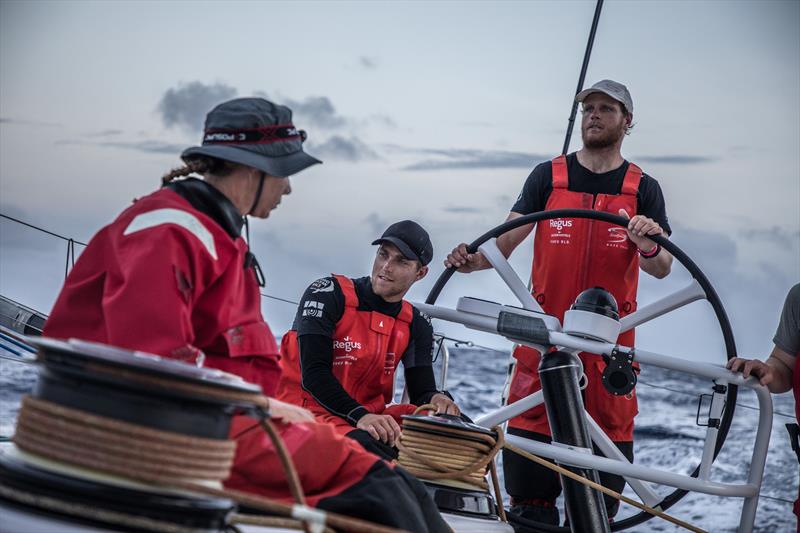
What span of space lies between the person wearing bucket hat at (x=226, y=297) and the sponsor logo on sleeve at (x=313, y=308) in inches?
49.6

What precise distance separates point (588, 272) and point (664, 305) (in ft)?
0.99

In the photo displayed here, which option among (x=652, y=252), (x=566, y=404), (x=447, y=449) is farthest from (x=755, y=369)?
(x=447, y=449)

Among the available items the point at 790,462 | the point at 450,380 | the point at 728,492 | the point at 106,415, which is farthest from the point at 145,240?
the point at 450,380

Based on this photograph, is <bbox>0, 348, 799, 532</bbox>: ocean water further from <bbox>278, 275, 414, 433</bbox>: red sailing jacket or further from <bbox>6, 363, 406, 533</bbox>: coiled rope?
<bbox>6, 363, 406, 533</bbox>: coiled rope

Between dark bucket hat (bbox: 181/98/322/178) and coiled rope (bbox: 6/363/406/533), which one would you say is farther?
dark bucket hat (bbox: 181/98/322/178)

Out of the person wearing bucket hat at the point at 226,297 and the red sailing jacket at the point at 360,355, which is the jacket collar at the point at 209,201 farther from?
the red sailing jacket at the point at 360,355

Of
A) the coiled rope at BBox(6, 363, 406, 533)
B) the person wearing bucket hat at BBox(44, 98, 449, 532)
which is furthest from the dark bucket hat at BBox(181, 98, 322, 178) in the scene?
the coiled rope at BBox(6, 363, 406, 533)

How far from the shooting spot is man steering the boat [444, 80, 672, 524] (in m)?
3.49

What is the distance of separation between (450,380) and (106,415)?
8549 millimetres

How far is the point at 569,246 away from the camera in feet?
11.5

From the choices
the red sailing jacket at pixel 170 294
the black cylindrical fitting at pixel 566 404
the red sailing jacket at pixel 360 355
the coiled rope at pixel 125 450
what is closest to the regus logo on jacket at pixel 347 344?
the red sailing jacket at pixel 360 355

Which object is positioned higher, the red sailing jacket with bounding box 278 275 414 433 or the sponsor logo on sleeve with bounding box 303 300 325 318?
the sponsor logo on sleeve with bounding box 303 300 325 318

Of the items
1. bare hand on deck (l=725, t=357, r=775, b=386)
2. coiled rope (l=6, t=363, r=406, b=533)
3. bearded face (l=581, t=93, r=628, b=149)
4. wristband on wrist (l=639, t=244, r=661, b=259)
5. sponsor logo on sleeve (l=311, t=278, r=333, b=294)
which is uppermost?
bearded face (l=581, t=93, r=628, b=149)

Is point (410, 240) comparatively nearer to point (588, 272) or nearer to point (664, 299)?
point (588, 272)
